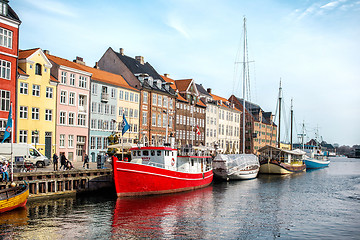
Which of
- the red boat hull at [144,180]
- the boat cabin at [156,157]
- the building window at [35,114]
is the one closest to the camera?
the red boat hull at [144,180]

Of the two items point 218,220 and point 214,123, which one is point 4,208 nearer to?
point 218,220

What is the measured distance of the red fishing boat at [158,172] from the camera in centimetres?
3381

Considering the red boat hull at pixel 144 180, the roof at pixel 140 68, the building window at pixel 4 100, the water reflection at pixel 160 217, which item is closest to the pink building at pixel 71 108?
the building window at pixel 4 100

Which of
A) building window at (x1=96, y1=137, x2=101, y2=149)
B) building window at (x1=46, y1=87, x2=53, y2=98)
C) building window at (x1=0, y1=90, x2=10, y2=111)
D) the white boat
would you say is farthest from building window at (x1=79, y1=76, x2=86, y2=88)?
the white boat

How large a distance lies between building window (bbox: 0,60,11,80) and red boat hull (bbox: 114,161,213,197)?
61.0 feet

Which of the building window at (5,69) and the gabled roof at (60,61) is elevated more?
the gabled roof at (60,61)

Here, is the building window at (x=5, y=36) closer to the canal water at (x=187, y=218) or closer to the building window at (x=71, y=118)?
the building window at (x=71, y=118)

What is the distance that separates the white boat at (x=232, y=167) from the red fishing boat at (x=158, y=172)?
692 centimetres

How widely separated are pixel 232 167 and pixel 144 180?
22.0 m

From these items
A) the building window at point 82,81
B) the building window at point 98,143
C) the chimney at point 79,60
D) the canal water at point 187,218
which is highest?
the chimney at point 79,60

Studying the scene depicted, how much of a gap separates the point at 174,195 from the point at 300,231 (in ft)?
51.3

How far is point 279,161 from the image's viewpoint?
240 ft

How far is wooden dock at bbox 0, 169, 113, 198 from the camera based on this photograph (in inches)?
1227

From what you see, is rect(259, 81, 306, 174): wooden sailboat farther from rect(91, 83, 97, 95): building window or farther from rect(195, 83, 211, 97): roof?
rect(91, 83, 97, 95): building window
